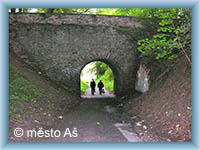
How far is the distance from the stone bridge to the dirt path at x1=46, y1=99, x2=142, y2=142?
3.43 m

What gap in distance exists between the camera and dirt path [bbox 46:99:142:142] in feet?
13.7

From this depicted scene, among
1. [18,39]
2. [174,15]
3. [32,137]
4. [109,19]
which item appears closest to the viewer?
[32,137]

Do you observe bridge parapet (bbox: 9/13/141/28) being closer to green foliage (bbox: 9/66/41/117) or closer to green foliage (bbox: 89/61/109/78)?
green foliage (bbox: 9/66/41/117)

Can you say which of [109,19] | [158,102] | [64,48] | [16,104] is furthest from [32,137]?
[109,19]

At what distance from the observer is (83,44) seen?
31.6ft

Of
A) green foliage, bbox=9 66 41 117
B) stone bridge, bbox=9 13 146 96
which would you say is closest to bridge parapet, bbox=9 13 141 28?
stone bridge, bbox=9 13 146 96

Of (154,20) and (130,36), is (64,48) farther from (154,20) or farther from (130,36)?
(154,20)

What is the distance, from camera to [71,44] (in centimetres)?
954

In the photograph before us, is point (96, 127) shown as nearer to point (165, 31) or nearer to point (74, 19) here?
point (165, 31)

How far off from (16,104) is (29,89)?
4.68 feet

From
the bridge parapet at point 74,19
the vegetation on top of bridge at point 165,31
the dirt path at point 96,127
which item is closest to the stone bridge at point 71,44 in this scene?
the bridge parapet at point 74,19

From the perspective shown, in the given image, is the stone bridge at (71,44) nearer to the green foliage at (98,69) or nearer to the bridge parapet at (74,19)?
the bridge parapet at (74,19)

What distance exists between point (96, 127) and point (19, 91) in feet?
9.92

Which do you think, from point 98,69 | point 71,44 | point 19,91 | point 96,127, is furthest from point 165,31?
point 98,69
